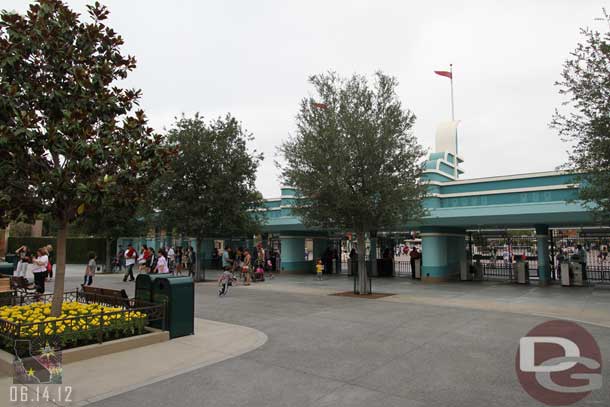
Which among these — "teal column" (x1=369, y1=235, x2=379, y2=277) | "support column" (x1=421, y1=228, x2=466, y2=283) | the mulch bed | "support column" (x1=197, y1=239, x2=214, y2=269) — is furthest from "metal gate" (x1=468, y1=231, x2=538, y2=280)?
"support column" (x1=197, y1=239, x2=214, y2=269)

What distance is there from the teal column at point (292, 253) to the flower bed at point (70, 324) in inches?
714

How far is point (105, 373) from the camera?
20.3 feet

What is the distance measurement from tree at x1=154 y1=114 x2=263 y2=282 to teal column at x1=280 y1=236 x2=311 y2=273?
6.59m

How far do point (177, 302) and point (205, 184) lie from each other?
12287mm

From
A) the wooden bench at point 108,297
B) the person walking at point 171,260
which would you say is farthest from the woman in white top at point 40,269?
the person walking at point 171,260

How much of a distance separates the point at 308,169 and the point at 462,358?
30.6 feet

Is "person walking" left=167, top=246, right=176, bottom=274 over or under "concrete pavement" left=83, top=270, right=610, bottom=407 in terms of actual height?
over

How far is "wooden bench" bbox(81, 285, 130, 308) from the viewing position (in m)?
9.11

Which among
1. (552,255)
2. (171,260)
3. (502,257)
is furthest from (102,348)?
(502,257)

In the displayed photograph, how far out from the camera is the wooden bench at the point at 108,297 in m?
9.11

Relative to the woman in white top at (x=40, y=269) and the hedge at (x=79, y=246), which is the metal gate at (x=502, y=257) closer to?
the woman in white top at (x=40, y=269)

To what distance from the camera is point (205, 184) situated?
20078mm

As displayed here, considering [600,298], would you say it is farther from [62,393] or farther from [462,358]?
[62,393]

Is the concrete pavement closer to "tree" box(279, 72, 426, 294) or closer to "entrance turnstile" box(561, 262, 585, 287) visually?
"tree" box(279, 72, 426, 294)
